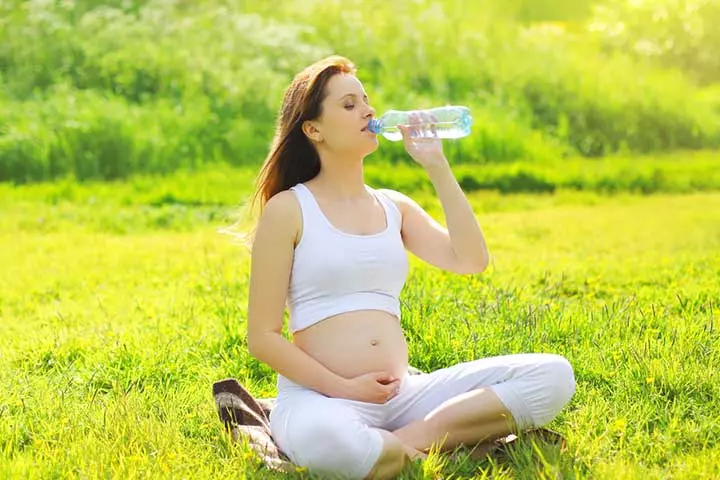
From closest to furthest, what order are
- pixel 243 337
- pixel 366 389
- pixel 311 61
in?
pixel 366 389 → pixel 243 337 → pixel 311 61

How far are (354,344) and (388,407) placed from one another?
22 centimetres

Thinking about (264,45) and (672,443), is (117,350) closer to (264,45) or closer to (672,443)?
(672,443)

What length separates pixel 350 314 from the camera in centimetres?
356

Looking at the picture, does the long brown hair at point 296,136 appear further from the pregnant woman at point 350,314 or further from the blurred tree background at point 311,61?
the blurred tree background at point 311,61

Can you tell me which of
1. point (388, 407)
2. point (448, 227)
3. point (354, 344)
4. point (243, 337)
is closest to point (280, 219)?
point (354, 344)

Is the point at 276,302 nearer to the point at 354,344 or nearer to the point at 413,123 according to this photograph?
the point at 354,344

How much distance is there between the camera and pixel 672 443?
11.8 ft

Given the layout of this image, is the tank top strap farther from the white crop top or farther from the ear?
the ear

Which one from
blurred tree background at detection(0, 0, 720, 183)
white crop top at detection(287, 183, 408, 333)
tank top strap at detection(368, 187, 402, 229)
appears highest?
tank top strap at detection(368, 187, 402, 229)

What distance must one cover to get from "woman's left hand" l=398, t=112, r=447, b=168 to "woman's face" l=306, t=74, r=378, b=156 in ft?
0.38

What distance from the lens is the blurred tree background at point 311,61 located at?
10.4 m

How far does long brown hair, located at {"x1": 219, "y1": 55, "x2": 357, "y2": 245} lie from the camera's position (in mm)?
3645

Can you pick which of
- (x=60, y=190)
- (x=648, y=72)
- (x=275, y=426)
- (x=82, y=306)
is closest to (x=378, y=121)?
(x=275, y=426)

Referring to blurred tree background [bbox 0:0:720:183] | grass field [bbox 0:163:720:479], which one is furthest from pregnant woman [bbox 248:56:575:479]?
blurred tree background [bbox 0:0:720:183]
